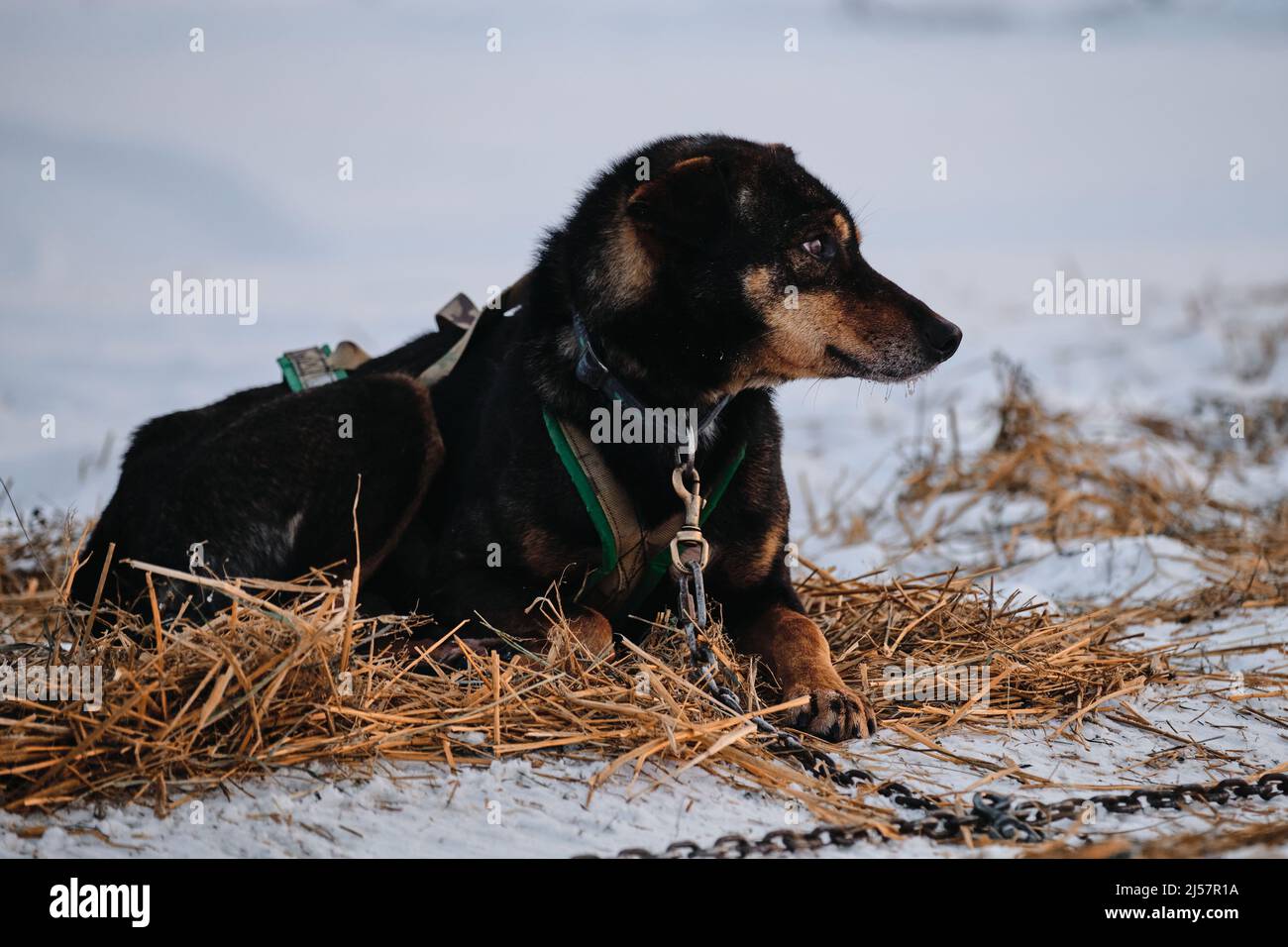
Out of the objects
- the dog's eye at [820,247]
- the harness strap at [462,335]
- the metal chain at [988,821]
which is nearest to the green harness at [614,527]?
the dog's eye at [820,247]

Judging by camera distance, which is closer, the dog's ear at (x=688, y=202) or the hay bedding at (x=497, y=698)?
the hay bedding at (x=497, y=698)

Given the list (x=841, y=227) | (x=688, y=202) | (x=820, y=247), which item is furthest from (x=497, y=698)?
(x=841, y=227)

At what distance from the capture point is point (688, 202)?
3.41 m

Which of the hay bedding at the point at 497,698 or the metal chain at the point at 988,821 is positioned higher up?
the hay bedding at the point at 497,698

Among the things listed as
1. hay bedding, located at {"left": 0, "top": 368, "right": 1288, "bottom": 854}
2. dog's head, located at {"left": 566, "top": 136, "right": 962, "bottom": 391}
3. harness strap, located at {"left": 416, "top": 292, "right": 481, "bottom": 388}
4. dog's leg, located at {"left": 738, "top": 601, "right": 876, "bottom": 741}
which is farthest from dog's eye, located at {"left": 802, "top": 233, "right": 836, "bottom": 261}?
harness strap, located at {"left": 416, "top": 292, "right": 481, "bottom": 388}

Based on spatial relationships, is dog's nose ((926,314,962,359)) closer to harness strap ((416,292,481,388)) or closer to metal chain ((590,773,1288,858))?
metal chain ((590,773,1288,858))

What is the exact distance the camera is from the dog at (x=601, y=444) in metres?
3.43

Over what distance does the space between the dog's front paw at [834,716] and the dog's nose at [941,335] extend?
3.40 feet

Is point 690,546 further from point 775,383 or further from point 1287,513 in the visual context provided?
point 1287,513

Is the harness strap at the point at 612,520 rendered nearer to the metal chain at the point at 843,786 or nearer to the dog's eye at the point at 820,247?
the metal chain at the point at 843,786

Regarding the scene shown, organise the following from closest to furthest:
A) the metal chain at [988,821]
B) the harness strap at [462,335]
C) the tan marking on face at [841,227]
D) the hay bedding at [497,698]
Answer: the metal chain at [988,821]
the hay bedding at [497,698]
the tan marking on face at [841,227]
the harness strap at [462,335]

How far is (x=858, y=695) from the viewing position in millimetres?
3215

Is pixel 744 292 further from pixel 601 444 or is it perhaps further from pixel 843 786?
pixel 843 786
